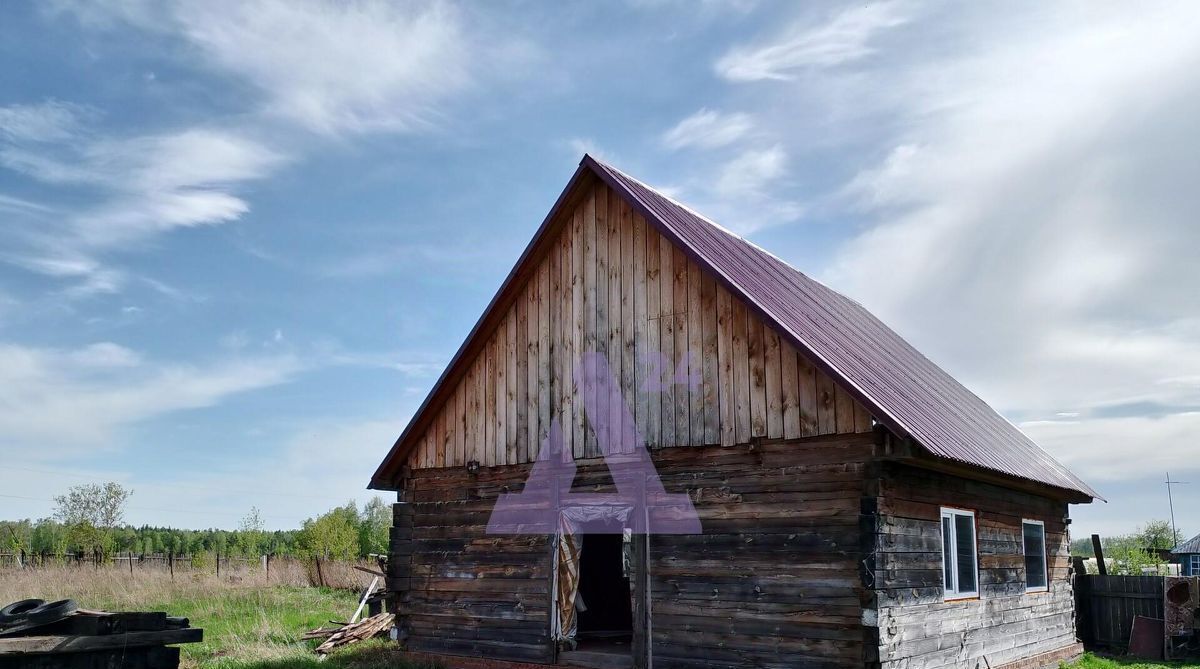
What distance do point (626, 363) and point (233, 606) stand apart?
16.1 meters

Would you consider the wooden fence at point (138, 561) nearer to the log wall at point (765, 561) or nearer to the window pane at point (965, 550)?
the log wall at point (765, 561)

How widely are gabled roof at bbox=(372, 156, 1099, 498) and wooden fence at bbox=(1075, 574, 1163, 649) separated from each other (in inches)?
93.3

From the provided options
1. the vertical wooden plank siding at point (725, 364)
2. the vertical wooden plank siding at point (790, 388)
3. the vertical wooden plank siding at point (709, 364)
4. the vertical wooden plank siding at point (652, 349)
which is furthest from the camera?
the vertical wooden plank siding at point (652, 349)

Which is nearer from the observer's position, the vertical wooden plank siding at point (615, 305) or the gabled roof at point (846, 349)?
the gabled roof at point (846, 349)

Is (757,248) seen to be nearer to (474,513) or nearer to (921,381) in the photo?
(921,381)

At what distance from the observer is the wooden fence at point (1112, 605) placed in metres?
19.3

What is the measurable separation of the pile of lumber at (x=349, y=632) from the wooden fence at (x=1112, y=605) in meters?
13.8

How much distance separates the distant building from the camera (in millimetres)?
45406

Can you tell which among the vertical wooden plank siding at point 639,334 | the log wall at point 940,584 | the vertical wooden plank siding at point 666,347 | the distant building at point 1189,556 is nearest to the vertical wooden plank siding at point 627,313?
the vertical wooden plank siding at point 639,334

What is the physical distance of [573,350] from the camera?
14.1 m

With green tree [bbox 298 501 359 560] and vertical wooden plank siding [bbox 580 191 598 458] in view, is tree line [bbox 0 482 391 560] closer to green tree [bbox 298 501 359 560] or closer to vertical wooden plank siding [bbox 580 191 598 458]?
green tree [bbox 298 501 359 560]

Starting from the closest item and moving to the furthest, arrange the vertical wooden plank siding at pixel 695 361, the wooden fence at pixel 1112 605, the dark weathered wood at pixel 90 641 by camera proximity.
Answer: the dark weathered wood at pixel 90 641, the vertical wooden plank siding at pixel 695 361, the wooden fence at pixel 1112 605

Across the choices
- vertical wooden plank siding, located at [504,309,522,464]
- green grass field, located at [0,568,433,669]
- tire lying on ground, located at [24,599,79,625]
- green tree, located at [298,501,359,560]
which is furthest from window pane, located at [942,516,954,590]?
green tree, located at [298,501,359,560]

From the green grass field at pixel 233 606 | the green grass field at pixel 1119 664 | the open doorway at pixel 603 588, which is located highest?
the open doorway at pixel 603 588
